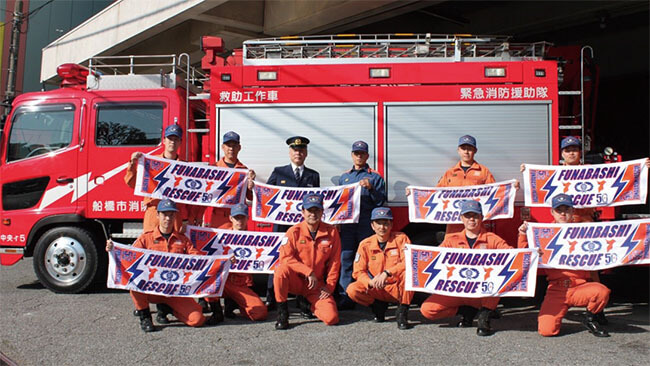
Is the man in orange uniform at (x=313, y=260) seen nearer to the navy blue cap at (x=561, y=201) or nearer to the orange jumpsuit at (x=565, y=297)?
the orange jumpsuit at (x=565, y=297)

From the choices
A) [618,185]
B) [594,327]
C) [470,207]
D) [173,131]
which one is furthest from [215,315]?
[618,185]

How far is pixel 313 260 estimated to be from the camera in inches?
212

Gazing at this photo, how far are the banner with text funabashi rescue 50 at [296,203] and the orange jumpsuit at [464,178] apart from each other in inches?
41.3

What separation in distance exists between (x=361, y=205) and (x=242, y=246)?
1473 millimetres

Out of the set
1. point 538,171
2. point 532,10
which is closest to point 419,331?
point 538,171

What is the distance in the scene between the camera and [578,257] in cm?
497

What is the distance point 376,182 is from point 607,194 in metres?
2.52

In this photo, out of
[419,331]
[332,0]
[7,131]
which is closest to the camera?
[419,331]

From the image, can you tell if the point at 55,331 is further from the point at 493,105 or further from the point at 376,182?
the point at 493,105

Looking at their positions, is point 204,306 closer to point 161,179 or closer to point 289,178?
point 161,179

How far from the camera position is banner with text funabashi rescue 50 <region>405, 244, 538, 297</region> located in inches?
190

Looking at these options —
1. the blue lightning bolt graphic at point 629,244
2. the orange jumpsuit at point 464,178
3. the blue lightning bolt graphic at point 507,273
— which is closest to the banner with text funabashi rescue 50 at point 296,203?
the orange jumpsuit at point 464,178

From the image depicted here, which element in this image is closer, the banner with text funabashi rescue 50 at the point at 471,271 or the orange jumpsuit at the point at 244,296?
the banner with text funabashi rescue 50 at the point at 471,271

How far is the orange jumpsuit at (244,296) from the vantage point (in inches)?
209
